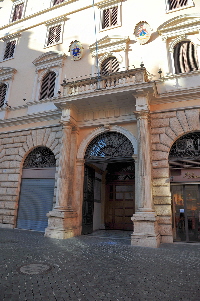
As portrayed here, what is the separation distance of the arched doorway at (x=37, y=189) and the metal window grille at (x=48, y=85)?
336 cm

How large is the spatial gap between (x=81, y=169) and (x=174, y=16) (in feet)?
30.5

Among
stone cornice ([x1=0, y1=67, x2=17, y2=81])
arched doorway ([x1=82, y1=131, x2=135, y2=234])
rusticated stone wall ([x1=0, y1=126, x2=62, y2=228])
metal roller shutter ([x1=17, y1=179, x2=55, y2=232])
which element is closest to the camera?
arched doorway ([x1=82, y1=131, x2=135, y2=234])

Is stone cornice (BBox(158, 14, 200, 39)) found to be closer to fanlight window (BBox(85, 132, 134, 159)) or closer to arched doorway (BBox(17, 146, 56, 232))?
fanlight window (BBox(85, 132, 134, 159))

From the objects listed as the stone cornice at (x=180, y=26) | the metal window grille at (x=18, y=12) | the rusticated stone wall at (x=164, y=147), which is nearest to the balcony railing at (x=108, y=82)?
the rusticated stone wall at (x=164, y=147)

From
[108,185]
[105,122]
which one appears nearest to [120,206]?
[108,185]

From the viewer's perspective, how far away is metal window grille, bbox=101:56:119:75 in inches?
448

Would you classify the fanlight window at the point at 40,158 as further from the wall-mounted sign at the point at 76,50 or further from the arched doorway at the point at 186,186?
the arched doorway at the point at 186,186

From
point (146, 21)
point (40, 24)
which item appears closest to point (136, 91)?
point (146, 21)

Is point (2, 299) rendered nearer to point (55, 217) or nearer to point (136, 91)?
point (55, 217)

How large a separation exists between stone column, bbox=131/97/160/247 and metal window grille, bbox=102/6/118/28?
7297 millimetres

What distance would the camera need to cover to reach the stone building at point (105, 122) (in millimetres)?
8617

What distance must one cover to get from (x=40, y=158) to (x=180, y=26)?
9939mm

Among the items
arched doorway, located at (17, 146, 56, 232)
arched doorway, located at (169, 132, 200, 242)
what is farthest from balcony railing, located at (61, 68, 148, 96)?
arched doorway, located at (17, 146, 56, 232)

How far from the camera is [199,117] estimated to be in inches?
348
